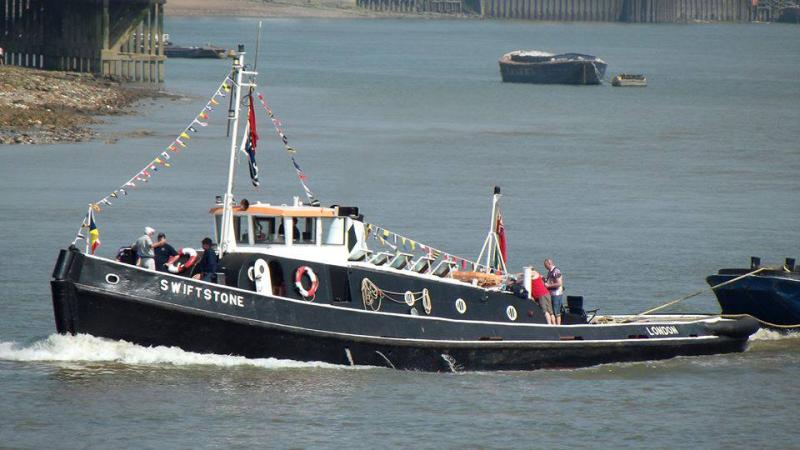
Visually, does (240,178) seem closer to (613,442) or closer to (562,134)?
(562,134)

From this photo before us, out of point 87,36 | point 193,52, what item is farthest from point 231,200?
point 193,52

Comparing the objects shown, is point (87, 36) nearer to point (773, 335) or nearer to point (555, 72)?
point (555, 72)

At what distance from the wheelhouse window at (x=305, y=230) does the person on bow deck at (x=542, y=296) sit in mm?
4891

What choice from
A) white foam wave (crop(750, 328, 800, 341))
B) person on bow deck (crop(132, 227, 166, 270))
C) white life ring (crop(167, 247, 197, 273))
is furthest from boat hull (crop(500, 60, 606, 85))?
person on bow deck (crop(132, 227, 166, 270))

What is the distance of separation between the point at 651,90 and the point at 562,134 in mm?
47067

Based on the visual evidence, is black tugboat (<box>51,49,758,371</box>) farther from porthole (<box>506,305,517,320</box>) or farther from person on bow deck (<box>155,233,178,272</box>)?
person on bow deck (<box>155,233,178,272</box>)

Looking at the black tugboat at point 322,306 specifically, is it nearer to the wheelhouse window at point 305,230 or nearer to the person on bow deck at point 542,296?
the wheelhouse window at point 305,230

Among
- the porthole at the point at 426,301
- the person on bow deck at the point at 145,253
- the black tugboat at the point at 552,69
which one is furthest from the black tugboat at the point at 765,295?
the black tugboat at the point at 552,69

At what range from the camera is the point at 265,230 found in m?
29.0

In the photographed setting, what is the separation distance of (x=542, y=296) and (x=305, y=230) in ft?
17.5

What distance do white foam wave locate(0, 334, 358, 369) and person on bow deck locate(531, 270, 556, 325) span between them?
4.87 meters

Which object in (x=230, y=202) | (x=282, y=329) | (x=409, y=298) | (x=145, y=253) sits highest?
(x=230, y=202)

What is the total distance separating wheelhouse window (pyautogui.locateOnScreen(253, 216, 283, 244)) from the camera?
28891 millimetres

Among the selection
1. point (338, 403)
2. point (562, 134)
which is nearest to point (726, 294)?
point (338, 403)
